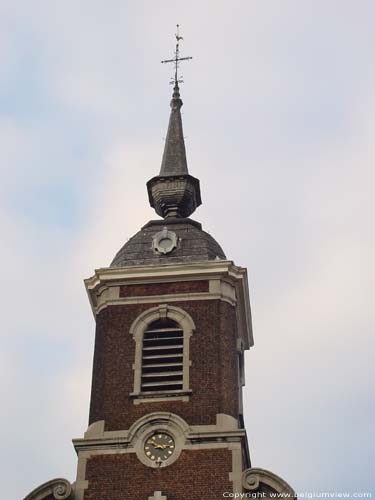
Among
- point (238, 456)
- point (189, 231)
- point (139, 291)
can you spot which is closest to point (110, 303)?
point (139, 291)

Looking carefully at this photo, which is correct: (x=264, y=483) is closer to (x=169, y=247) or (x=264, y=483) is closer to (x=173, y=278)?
(x=173, y=278)

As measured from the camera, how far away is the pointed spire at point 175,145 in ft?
145

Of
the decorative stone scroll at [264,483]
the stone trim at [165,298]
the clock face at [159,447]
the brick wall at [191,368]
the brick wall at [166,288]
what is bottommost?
the decorative stone scroll at [264,483]

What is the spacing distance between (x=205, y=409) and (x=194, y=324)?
2.85 meters

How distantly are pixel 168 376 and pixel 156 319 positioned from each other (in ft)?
6.44

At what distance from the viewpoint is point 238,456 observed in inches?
1375

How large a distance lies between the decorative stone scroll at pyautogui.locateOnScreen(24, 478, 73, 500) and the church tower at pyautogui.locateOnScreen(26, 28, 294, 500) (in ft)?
0.09

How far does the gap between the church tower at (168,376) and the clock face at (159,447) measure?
27mm

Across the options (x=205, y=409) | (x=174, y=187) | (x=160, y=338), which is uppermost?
(x=174, y=187)

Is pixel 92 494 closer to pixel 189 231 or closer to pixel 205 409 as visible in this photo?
pixel 205 409

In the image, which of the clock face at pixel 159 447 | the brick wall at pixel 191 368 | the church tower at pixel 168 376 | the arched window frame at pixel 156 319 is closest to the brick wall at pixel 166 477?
the church tower at pixel 168 376

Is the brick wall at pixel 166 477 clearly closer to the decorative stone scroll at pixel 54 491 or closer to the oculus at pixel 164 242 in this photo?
the decorative stone scroll at pixel 54 491

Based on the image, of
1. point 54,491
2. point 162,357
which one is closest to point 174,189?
point 162,357

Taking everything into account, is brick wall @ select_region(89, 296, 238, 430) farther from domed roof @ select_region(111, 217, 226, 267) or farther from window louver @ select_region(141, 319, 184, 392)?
domed roof @ select_region(111, 217, 226, 267)
